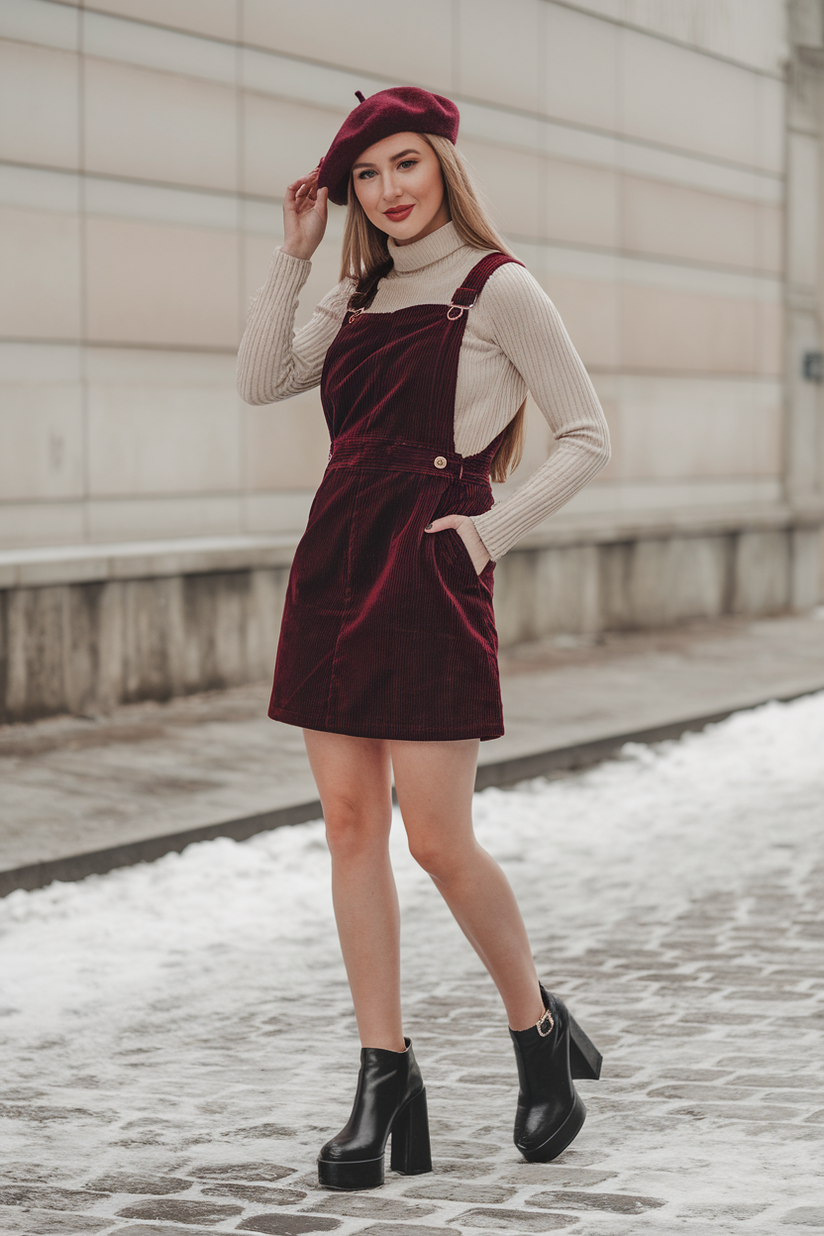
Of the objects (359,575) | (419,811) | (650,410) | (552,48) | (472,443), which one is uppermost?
(552,48)

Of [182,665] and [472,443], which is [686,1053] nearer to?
[472,443]

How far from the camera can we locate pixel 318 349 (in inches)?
145

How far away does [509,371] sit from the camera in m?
3.44

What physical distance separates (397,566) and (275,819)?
156 inches

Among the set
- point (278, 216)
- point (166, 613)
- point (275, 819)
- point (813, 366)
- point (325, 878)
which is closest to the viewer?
point (325, 878)

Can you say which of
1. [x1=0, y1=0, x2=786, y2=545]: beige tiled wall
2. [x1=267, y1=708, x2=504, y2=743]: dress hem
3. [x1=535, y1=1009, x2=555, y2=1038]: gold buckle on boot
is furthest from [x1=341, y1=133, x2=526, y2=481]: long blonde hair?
[x1=0, y1=0, x2=786, y2=545]: beige tiled wall

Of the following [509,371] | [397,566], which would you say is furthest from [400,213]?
[397,566]

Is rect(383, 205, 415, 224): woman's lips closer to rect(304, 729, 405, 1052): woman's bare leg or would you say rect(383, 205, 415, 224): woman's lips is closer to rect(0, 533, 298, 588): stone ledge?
rect(304, 729, 405, 1052): woman's bare leg

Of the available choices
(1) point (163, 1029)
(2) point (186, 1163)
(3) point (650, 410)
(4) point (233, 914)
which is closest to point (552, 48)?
(3) point (650, 410)

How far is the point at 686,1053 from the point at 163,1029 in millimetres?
1326

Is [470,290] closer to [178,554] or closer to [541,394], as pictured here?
[541,394]

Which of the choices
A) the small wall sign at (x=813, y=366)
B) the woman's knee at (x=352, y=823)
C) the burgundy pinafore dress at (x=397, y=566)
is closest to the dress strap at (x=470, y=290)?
the burgundy pinafore dress at (x=397, y=566)

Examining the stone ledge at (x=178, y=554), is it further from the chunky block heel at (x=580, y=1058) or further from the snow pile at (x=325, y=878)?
the chunky block heel at (x=580, y=1058)

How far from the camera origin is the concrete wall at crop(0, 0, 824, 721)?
376 inches
